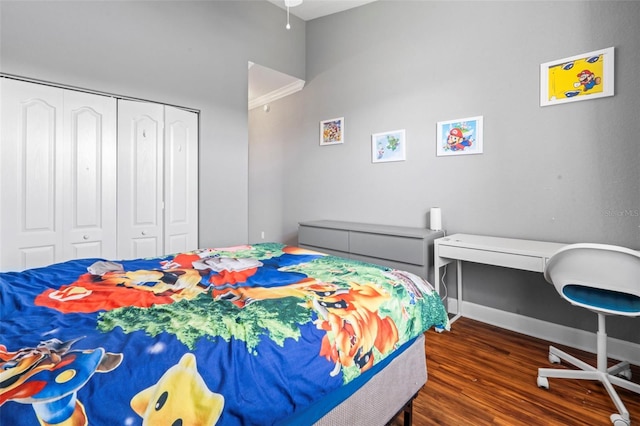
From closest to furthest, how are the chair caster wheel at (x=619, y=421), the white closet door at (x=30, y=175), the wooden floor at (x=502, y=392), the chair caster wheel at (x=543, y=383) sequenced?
1. the chair caster wheel at (x=619, y=421)
2. the wooden floor at (x=502, y=392)
3. the chair caster wheel at (x=543, y=383)
4. the white closet door at (x=30, y=175)

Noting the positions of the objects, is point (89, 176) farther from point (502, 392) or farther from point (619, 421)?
point (619, 421)

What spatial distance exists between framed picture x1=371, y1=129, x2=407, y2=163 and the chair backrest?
6.16ft

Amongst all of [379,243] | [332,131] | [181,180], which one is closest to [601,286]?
[379,243]

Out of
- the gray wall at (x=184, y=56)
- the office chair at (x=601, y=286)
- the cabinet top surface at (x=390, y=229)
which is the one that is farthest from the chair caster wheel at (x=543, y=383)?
the gray wall at (x=184, y=56)

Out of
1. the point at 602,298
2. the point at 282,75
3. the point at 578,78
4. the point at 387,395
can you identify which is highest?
the point at 282,75

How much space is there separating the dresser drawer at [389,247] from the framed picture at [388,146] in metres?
0.92

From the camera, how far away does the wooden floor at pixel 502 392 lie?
63.8 inches

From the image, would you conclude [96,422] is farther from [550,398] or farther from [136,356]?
[550,398]

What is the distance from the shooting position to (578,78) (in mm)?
2330

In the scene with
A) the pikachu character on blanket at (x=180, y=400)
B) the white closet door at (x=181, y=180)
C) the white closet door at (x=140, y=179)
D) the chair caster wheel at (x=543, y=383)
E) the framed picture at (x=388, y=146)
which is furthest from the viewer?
the framed picture at (x=388, y=146)

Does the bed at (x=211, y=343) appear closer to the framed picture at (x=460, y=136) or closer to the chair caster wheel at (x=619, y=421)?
the chair caster wheel at (x=619, y=421)

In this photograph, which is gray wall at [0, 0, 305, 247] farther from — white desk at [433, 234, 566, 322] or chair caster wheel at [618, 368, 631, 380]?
chair caster wheel at [618, 368, 631, 380]

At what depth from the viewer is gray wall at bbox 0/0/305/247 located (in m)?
2.34

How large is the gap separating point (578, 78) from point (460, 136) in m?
0.90
